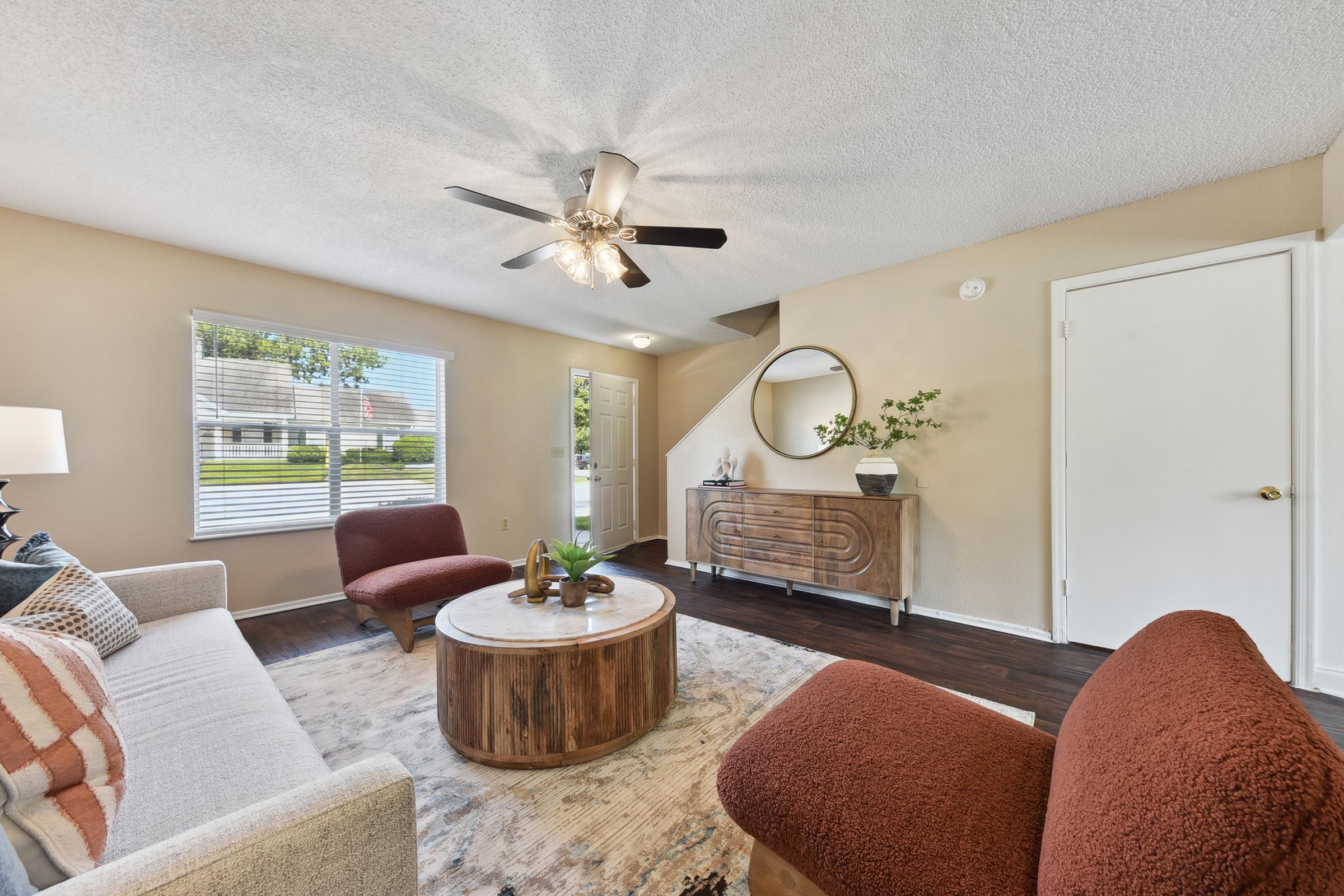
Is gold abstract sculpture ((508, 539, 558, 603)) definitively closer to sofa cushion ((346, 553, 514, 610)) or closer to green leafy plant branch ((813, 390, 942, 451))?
sofa cushion ((346, 553, 514, 610))

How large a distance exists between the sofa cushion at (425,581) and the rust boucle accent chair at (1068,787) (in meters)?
2.21

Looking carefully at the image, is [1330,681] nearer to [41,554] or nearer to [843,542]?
[843,542]

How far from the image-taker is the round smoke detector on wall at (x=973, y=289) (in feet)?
9.89

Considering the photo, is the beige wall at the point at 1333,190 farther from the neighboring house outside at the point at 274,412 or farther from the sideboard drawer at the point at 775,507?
the neighboring house outside at the point at 274,412

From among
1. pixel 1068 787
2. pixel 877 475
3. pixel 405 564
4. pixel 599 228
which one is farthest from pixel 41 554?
pixel 877 475

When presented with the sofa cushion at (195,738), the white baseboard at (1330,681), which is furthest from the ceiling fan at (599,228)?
the white baseboard at (1330,681)

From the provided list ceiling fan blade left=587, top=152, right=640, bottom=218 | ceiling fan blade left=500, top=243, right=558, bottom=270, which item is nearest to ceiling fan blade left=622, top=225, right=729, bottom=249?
ceiling fan blade left=587, top=152, right=640, bottom=218

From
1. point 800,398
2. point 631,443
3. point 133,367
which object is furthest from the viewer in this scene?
point 631,443

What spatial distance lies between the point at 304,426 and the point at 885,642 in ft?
13.9

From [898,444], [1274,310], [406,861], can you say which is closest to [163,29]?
[406,861]

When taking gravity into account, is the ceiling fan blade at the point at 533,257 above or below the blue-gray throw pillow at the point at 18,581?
above

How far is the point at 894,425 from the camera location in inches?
132

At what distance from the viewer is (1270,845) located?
0.46m

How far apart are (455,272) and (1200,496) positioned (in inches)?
179
